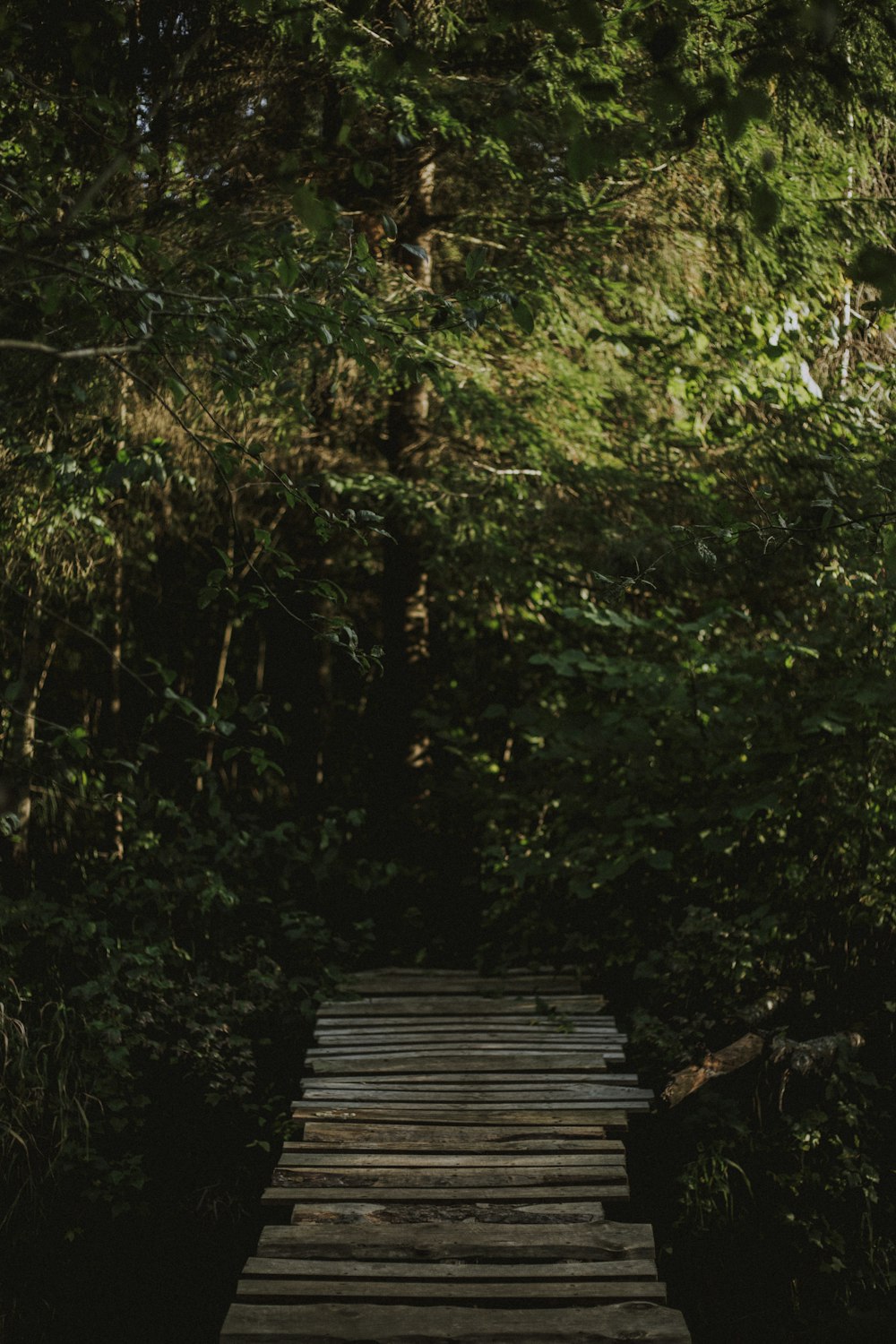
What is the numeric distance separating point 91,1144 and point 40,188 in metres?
3.58

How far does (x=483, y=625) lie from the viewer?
6.84m

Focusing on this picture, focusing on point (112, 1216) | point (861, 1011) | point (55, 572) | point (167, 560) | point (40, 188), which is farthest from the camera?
point (167, 560)

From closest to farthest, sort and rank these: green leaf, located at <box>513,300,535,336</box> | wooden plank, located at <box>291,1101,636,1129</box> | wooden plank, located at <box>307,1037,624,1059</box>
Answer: green leaf, located at <box>513,300,535,336</box>, wooden plank, located at <box>291,1101,636,1129</box>, wooden plank, located at <box>307,1037,624,1059</box>

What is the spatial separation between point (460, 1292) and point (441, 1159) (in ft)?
2.46

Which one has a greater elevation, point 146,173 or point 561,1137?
point 146,173

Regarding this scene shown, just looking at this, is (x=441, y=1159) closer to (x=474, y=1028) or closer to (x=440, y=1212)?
(x=440, y=1212)

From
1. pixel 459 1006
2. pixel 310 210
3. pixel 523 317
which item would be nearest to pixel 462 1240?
pixel 459 1006

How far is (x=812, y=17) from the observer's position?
5.37ft

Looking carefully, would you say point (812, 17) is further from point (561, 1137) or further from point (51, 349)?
point (561, 1137)

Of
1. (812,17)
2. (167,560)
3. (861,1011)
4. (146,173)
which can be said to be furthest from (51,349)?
(167,560)

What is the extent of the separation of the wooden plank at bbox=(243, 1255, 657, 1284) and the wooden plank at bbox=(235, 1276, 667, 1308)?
2 cm

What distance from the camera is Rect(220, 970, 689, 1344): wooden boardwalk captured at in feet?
9.09

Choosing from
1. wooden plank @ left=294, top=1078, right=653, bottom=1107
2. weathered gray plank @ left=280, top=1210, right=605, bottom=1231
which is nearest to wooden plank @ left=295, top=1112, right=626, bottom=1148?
wooden plank @ left=294, top=1078, right=653, bottom=1107

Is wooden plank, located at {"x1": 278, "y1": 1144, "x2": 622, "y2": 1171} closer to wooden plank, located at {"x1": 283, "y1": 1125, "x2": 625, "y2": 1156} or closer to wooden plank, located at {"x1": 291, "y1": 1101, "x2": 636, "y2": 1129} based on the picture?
wooden plank, located at {"x1": 283, "y1": 1125, "x2": 625, "y2": 1156}
